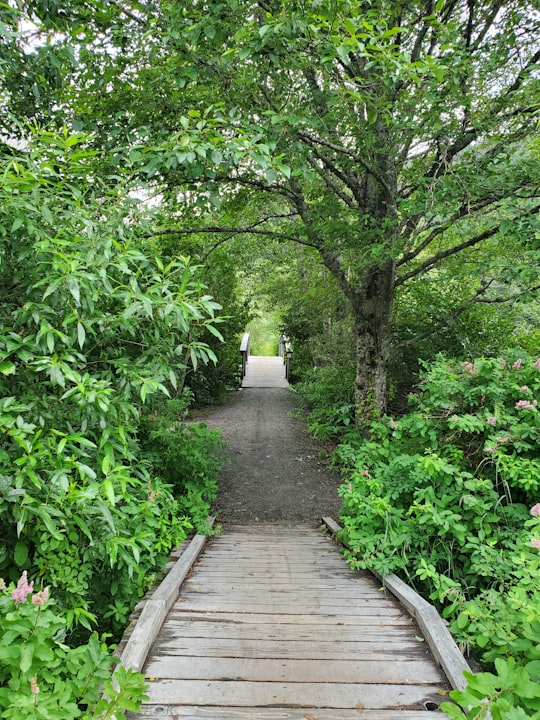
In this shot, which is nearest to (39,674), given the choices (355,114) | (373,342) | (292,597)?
(292,597)

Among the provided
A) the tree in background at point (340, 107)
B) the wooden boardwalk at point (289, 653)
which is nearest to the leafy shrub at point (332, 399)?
the tree in background at point (340, 107)

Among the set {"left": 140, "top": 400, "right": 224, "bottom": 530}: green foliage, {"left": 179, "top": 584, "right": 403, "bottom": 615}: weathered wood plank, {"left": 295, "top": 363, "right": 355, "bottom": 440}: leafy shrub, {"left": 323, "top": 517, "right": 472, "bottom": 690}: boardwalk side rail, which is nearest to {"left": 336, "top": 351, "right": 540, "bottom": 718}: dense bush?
{"left": 323, "top": 517, "right": 472, "bottom": 690}: boardwalk side rail

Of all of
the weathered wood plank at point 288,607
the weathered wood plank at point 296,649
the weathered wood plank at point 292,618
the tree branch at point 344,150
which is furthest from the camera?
the tree branch at point 344,150

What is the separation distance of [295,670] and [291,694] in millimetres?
167

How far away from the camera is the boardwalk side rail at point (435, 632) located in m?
2.00

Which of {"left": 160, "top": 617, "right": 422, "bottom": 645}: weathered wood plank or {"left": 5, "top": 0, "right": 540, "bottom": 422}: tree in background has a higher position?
{"left": 5, "top": 0, "right": 540, "bottom": 422}: tree in background

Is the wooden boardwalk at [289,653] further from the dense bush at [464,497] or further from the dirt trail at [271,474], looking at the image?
the dirt trail at [271,474]

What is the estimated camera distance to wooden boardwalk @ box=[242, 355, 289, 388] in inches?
546

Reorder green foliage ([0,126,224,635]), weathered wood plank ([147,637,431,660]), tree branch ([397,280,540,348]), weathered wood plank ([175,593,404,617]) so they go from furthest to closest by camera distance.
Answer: tree branch ([397,280,540,348])
weathered wood plank ([175,593,404,617])
weathered wood plank ([147,637,431,660])
green foliage ([0,126,224,635])

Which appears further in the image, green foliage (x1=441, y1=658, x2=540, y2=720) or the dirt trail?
the dirt trail

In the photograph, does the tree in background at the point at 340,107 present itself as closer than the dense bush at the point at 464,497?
No

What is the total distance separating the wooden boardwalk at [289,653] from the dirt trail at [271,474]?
184cm

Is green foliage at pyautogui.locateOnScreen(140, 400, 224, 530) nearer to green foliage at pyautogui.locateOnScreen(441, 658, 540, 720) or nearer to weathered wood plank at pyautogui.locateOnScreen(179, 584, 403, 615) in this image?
weathered wood plank at pyautogui.locateOnScreen(179, 584, 403, 615)

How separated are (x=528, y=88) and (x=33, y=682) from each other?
16.6 feet
